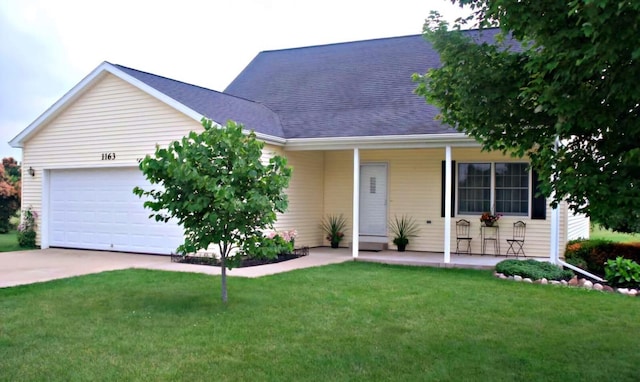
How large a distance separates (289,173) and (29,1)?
443 inches

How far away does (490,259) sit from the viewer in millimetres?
11836

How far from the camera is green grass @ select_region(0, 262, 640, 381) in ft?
15.0

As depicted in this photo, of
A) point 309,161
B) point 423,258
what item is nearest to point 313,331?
point 423,258

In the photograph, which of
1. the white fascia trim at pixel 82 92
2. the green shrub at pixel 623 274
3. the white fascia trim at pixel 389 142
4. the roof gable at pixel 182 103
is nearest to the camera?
the green shrub at pixel 623 274

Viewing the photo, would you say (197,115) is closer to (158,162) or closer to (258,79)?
(158,162)

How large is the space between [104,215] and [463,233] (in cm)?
910

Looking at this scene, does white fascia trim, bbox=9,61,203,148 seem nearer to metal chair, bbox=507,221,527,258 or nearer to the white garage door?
the white garage door

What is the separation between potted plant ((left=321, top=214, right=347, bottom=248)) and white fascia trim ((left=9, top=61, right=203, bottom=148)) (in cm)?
494

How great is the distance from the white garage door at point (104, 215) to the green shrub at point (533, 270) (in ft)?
23.5

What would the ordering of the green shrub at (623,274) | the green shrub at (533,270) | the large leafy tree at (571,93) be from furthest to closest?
1. the green shrub at (533,270)
2. the green shrub at (623,274)
3. the large leafy tree at (571,93)

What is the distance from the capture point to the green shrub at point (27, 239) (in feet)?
44.8

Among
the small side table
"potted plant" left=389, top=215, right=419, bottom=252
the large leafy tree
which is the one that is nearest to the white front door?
"potted plant" left=389, top=215, right=419, bottom=252

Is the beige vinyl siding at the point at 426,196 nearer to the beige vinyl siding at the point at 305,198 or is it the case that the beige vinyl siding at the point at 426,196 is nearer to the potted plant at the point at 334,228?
the potted plant at the point at 334,228

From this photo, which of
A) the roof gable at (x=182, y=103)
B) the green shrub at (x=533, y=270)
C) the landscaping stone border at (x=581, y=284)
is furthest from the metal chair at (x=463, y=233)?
the roof gable at (x=182, y=103)
